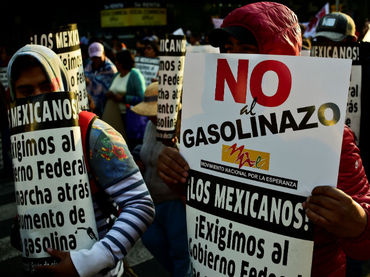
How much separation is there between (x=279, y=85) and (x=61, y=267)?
1041 millimetres

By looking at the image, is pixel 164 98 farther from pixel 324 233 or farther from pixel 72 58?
pixel 324 233

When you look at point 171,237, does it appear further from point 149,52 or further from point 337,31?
point 149,52

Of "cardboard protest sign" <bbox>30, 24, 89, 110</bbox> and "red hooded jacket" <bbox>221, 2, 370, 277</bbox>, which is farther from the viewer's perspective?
"cardboard protest sign" <bbox>30, 24, 89, 110</bbox>

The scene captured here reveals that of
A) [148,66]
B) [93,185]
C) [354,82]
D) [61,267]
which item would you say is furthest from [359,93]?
[148,66]

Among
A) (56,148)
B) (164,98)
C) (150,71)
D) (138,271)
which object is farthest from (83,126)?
(150,71)

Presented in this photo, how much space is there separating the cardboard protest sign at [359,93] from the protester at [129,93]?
3451 millimetres

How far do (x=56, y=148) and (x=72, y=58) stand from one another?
1.54 meters

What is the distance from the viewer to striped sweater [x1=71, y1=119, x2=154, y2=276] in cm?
182

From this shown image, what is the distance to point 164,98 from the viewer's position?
408 centimetres

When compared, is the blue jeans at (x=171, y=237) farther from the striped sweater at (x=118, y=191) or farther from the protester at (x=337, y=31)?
the protester at (x=337, y=31)

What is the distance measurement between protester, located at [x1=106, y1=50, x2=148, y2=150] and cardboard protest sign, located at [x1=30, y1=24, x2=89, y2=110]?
10.5 feet

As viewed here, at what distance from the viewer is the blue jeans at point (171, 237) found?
11.6 feet

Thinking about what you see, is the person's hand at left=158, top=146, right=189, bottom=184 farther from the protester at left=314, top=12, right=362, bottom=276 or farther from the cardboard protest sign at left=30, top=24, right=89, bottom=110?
the protester at left=314, top=12, right=362, bottom=276

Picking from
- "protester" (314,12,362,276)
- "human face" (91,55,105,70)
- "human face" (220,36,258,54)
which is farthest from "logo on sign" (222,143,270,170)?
"human face" (91,55,105,70)
